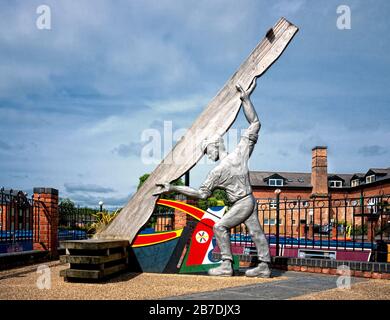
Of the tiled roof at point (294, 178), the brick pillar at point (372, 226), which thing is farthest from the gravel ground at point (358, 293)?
the tiled roof at point (294, 178)

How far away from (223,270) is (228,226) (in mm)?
673

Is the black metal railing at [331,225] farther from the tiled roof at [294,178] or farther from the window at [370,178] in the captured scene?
the tiled roof at [294,178]

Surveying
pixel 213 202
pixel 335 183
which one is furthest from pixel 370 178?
A: pixel 213 202

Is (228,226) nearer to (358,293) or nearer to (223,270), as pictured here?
(223,270)

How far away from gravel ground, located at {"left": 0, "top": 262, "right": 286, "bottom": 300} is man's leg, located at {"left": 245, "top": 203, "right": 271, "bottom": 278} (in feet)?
0.49

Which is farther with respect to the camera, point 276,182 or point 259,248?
point 276,182

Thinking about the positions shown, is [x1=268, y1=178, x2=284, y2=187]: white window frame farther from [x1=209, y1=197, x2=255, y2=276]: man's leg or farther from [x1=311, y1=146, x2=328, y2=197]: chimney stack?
[x1=209, y1=197, x2=255, y2=276]: man's leg

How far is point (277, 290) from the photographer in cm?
522

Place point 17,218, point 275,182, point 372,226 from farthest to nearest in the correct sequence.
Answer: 1. point 275,182
2. point 17,218
3. point 372,226

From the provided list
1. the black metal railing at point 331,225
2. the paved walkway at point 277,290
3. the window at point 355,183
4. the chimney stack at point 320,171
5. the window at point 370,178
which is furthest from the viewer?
the window at point 355,183

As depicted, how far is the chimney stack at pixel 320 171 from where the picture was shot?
1461 inches

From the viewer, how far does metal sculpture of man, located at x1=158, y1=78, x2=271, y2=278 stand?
652cm

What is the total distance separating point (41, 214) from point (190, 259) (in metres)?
4.63

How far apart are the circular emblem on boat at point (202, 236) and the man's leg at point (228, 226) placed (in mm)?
201
